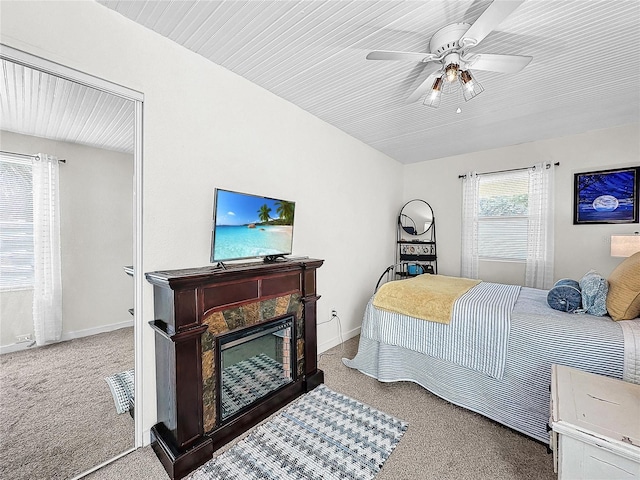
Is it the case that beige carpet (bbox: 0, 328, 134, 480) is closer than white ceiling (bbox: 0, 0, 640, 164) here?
Yes

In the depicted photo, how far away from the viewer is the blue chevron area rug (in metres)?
1.51

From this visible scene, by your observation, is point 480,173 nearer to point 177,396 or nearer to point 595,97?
point 595,97

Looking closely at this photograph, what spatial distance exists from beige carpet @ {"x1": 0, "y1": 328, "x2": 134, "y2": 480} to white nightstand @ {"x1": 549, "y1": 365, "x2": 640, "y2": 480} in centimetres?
225

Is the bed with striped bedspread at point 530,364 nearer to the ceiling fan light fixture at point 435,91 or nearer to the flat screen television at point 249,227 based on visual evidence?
the flat screen television at point 249,227

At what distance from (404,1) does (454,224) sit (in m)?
3.33

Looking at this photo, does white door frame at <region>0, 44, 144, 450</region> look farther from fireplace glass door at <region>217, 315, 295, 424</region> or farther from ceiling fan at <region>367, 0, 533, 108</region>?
ceiling fan at <region>367, 0, 533, 108</region>

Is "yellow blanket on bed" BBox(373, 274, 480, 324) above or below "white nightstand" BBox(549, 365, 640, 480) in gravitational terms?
above

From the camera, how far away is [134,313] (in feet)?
5.46

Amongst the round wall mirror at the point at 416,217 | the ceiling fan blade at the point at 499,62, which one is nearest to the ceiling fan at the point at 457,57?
the ceiling fan blade at the point at 499,62

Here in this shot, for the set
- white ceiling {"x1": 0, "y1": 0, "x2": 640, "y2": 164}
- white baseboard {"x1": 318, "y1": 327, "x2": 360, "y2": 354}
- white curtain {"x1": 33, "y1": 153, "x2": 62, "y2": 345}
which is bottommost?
white baseboard {"x1": 318, "y1": 327, "x2": 360, "y2": 354}

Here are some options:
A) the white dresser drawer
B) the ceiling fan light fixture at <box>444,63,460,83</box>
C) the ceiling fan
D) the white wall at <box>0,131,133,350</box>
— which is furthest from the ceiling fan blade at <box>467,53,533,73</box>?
the white wall at <box>0,131,133,350</box>

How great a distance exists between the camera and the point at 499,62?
1.60 metres

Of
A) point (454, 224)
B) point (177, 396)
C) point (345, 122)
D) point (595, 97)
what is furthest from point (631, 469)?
point (454, 224)

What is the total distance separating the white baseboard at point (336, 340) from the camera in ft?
9.91
